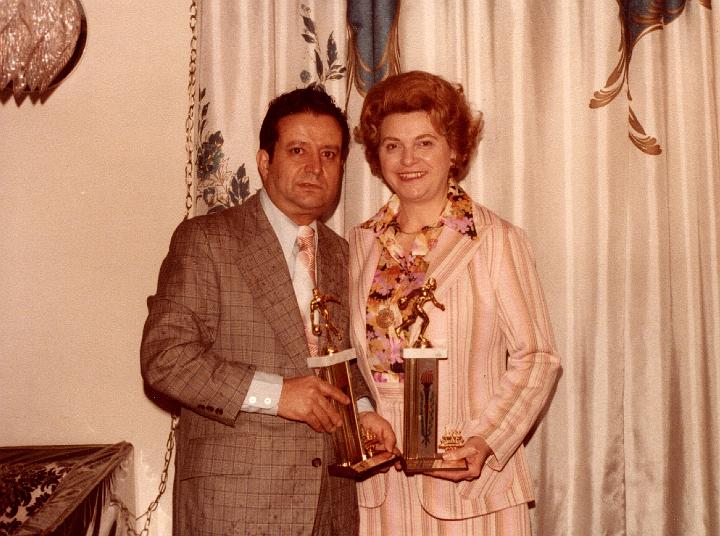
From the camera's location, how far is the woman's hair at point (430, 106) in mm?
2287

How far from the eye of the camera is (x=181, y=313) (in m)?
2.08

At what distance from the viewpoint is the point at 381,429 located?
2.12 m

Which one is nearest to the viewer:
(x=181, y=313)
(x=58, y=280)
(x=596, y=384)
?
(x=181, y=313)

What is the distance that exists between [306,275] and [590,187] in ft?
3.74

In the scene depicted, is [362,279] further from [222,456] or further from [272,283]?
[222,456]

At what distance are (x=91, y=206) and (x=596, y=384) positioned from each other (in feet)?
6.57

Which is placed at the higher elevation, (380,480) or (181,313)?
(181,313)

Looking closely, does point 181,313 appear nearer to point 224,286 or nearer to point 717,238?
point 224,286

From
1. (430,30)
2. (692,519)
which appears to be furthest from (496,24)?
(692,519)

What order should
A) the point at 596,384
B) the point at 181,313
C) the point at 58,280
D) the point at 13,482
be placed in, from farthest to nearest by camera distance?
the point at 58,280, the point at 596,384, the point at 13,482, the point at 181,313

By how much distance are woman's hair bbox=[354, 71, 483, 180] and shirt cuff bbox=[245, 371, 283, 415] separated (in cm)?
85

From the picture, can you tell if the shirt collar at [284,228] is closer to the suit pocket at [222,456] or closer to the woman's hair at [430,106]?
the woman's hair at [430,106]

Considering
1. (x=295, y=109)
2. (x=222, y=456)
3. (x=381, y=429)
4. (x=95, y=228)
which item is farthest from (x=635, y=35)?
(x=95, y=228)

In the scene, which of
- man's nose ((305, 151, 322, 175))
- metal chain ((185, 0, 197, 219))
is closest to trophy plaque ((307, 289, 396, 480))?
man's nose ((305, 151, 322, 175))
